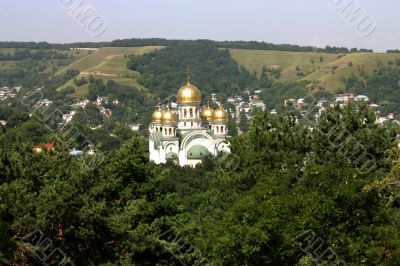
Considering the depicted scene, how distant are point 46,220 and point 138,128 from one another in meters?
107

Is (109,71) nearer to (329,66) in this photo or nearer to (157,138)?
(329,66)

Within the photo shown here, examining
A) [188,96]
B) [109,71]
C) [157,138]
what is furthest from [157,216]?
[109,71]

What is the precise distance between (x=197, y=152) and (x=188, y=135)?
1564 millimetres

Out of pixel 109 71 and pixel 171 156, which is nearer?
pixel 171 156

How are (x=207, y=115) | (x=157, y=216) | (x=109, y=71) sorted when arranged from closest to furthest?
1. (x=157, y=216)
2. (x=207, y=115)
3. (x=109, y=71)

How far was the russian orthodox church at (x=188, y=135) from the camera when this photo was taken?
58.3 meters

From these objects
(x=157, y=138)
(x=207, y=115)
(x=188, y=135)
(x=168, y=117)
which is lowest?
(x=157, y=138)

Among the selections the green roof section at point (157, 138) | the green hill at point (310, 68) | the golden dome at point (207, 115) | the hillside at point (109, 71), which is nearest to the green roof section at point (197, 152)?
the green roof section at point (157, 138)

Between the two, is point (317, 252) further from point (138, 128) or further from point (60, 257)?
point (138, 128)

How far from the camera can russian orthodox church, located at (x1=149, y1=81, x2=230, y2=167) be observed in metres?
58.3

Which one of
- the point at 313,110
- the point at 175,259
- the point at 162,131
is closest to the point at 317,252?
the point at 175,259

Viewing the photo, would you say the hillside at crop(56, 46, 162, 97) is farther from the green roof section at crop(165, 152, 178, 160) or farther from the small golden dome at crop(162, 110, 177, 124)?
the green roof section at crop(165, 152, 178, 160)

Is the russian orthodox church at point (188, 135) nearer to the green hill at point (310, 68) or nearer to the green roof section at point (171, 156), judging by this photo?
the green roof section at point (171, 156)

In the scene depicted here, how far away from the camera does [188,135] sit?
58.2 meters
